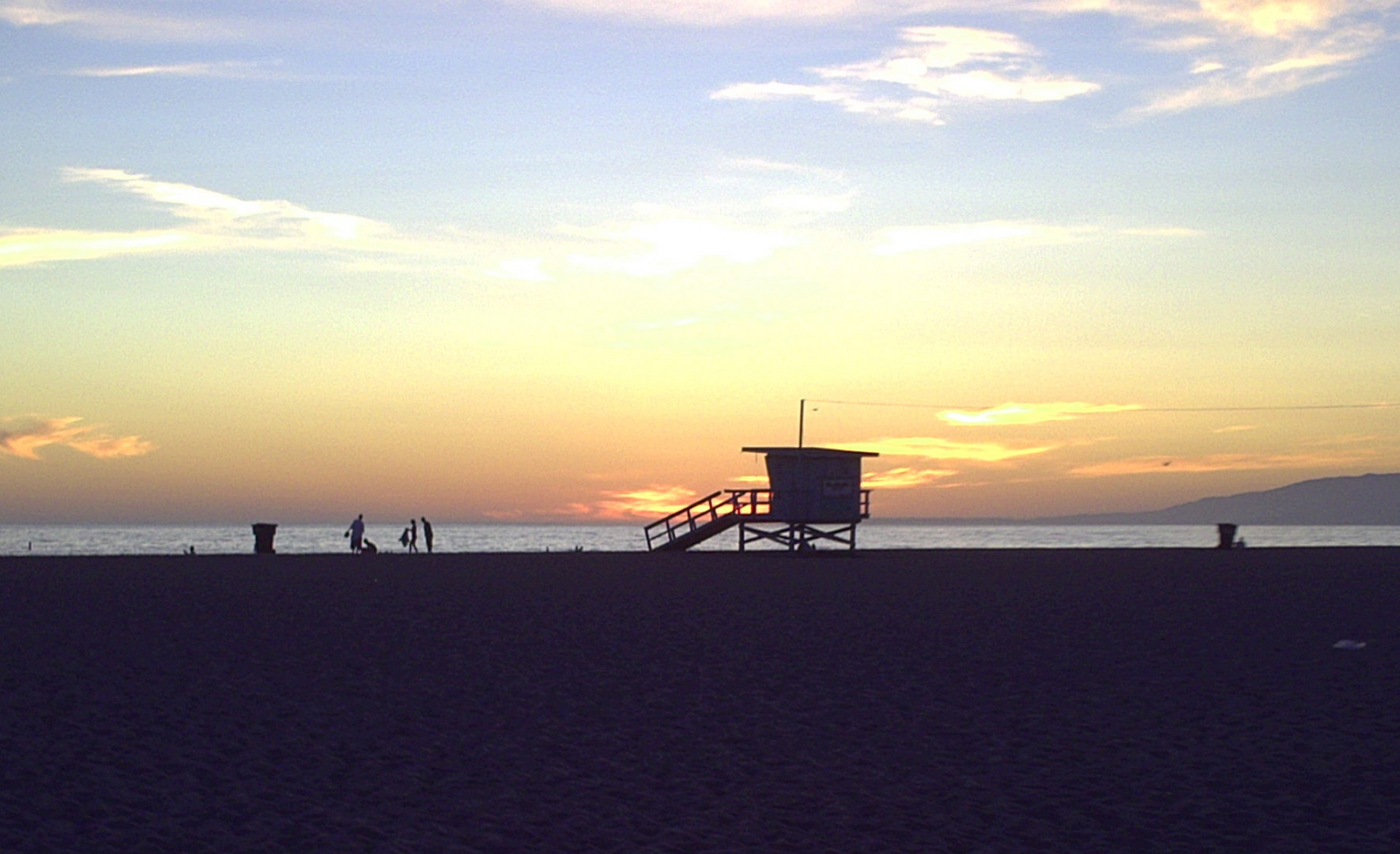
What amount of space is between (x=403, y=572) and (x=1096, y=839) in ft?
111

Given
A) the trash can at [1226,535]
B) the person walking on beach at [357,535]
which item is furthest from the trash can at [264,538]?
the trash can at [1226,535]

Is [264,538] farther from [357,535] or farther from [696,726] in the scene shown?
[696,726]

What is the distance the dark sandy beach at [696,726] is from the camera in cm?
984

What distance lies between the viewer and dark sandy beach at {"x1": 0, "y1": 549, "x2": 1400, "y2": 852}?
9836 mm

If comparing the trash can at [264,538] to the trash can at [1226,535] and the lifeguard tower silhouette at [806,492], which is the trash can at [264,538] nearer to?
the lifeguard tower silhouette at [806,492]

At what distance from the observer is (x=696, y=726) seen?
14.1 meters

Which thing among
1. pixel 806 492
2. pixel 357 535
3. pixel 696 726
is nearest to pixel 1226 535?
pixel 806 492

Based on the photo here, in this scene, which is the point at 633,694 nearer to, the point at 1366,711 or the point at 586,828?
the point at 586,828

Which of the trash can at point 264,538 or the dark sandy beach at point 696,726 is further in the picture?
the trash can at point 264,538

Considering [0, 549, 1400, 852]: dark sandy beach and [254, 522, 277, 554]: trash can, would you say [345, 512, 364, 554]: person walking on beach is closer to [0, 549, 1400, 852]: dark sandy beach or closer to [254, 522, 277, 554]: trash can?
[254, 522, 277, 554]: trash can

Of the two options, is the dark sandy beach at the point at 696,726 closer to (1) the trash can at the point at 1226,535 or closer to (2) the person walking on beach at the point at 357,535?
(2) the person walking on beach at the point at 357,535

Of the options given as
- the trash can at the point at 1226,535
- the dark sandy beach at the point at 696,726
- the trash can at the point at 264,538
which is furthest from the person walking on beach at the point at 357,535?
the trash can at the point at 1226,535

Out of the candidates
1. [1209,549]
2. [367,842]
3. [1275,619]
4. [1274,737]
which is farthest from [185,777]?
[1209,549]

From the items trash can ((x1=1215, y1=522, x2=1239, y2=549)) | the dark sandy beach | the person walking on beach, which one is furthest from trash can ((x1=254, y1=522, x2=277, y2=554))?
trash can ((x1=1215, y1=522, x2=1239, y2=549))
